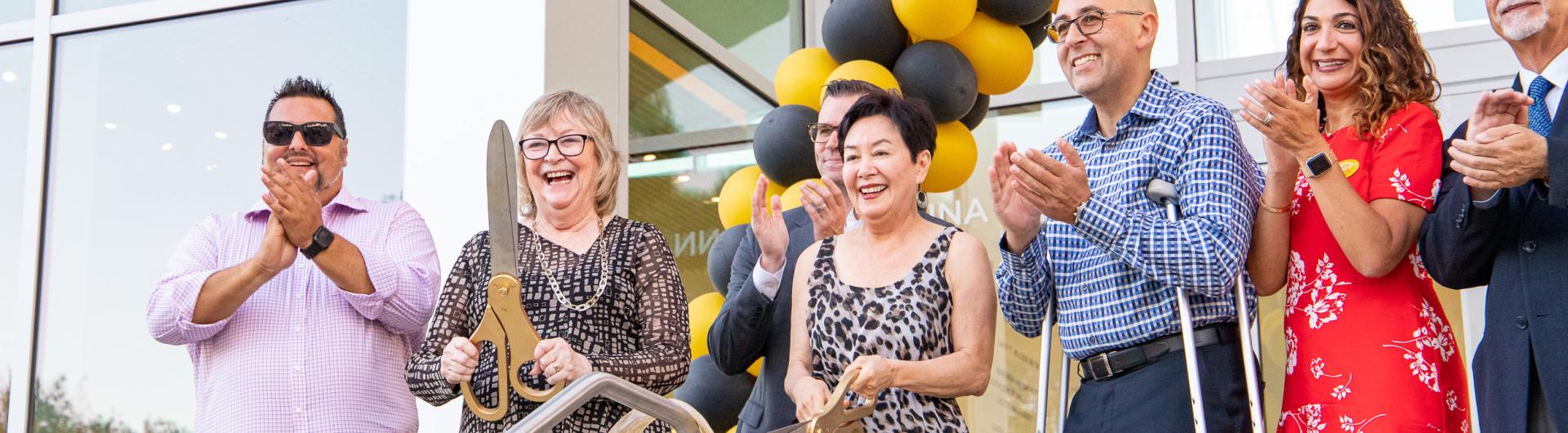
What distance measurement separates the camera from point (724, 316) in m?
3.00

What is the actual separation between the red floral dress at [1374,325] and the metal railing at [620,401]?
1.26m

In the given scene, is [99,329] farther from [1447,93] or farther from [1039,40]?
[1447,93]

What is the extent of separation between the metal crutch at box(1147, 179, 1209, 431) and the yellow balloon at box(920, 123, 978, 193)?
5.75 feet

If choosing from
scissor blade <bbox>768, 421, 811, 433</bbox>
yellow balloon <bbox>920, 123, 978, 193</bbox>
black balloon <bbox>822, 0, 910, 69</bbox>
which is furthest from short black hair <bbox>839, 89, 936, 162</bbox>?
black balloon <bbox>822, 0, 910, 69</bbox>

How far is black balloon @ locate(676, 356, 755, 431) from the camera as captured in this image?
376 cm

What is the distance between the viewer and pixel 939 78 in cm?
409

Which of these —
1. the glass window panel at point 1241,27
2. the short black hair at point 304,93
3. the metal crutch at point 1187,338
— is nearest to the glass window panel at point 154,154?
the short black hair at point 304,93

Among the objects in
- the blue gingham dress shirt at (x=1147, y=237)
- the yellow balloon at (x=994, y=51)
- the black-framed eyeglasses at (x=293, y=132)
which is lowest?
the blue gingham dress shirt at (x=1147, y=237)

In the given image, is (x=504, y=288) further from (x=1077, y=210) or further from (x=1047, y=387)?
(x=1047, y=387)

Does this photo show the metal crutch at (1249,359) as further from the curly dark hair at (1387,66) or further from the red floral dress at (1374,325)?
the curly dark hair at (1387,66)

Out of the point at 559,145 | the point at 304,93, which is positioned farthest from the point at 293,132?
the point at 559,145

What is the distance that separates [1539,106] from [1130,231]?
2.17ft

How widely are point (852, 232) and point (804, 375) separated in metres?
0.32

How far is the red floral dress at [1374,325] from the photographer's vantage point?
2.16m
